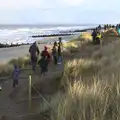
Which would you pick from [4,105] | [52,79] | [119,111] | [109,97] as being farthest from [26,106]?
[119,111]

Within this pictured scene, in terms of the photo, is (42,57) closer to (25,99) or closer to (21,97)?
(21,97)

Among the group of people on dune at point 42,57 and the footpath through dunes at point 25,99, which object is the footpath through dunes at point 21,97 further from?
the group of people on dune at point 42,57

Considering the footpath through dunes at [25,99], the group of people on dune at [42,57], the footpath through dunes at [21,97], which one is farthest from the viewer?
the group of people on dune at [42,57]

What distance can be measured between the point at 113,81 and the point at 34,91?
17.5ft

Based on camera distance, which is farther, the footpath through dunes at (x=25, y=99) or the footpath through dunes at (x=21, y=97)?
the footpath through dunes at (x=21, y=97)

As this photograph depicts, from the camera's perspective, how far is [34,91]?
1320 cm

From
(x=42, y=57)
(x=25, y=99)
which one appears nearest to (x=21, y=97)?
(x=25, y=99)

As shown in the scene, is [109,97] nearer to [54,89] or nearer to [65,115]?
[65,115]

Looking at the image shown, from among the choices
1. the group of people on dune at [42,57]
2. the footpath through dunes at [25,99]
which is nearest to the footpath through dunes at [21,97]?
the footpath through dunes at [25,99]

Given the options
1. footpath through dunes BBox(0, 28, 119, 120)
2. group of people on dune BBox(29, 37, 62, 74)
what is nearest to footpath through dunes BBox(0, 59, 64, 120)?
footpath through dunes BBox(0, 28, 119, 120)

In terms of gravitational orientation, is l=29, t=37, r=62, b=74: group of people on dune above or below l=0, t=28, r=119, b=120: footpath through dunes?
above

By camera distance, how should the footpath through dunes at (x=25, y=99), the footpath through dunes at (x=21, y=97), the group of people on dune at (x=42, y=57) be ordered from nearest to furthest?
the footpath through dunes at (x=25, y=99) < the footpath through dunes at (x=21, y=97) < the group of people on dune at (x=42, y=57)

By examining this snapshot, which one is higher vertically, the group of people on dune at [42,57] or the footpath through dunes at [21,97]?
the group of people on dune at [42,57]

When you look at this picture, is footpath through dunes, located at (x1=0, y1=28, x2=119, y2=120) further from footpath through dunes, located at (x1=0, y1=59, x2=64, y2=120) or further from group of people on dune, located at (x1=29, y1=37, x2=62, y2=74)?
group of people on dune, located at (x1=29, y1=37, x2=62, y2=74)
